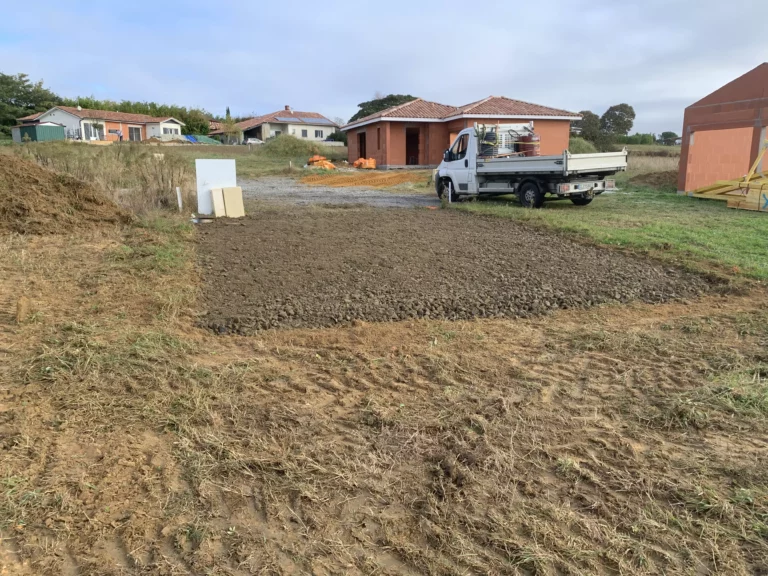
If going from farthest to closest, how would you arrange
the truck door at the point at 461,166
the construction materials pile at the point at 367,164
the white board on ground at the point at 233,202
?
the construction materials pile at the point at 367,164, the truck door at the point at 461,166, the white board on ground at the point at 233,202

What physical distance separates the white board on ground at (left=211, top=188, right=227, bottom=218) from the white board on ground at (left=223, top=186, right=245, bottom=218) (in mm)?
68

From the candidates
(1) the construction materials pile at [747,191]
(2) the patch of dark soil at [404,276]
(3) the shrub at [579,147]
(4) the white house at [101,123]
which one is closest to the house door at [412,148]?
(3) the shrub at [579,147]

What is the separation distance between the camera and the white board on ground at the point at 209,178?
493 inches

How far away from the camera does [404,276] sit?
748 centimetres

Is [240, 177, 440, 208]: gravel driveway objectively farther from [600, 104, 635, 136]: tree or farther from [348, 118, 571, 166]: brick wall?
[600, 104, 635, 136]: tree

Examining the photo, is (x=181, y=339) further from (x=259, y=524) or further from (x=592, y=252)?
(x=592, y=252)

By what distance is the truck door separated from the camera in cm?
1681

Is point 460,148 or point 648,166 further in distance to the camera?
point 648,166

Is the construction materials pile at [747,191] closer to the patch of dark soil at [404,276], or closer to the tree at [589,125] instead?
the patch of dark soil at [404,276]

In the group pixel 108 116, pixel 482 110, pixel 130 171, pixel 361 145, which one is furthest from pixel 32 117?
pixel 130 171

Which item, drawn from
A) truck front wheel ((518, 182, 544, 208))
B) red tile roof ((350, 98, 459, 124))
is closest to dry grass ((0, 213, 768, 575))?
truck front wheel ((518, 182, 544, 208))

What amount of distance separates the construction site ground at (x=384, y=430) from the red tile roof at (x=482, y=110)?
28.0 metres

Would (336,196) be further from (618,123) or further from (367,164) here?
(618,123)

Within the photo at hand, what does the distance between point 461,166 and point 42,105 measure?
62.4 m
